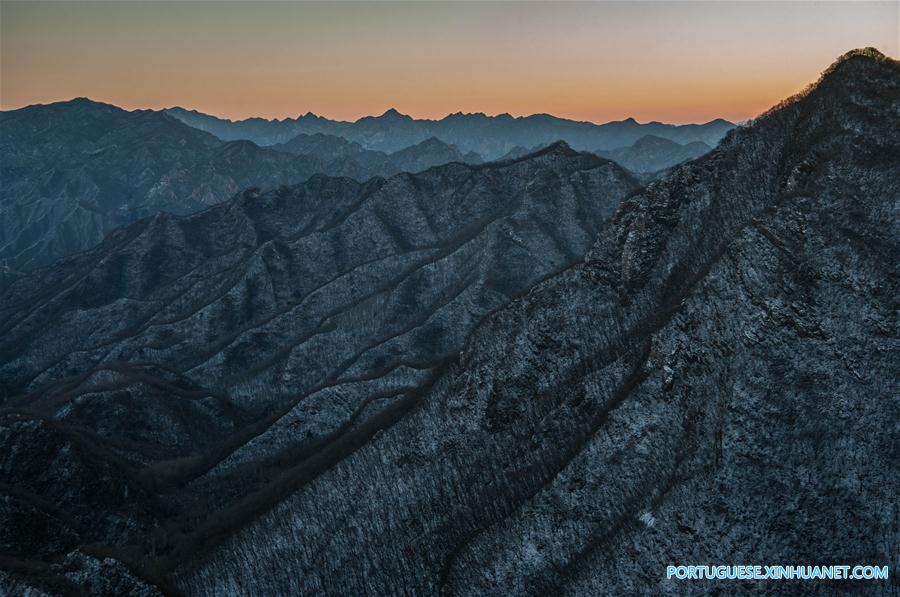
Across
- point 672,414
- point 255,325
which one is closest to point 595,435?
point 672,414

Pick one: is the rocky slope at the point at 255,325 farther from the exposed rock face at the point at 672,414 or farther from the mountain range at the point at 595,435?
the exposed rock face at the point at 672,414

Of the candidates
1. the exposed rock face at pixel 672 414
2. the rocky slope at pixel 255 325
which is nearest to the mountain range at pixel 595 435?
the exposed rock face at pixel 672 414

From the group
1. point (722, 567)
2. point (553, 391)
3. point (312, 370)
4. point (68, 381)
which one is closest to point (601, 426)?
point (553, 391)

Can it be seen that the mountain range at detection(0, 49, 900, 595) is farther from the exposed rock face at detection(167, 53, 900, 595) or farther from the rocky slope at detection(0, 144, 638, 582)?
the rocky slope at detection(0, 144, 638, 582)

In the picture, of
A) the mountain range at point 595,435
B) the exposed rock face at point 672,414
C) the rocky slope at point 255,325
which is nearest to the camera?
the exposed rock face at point 672,414

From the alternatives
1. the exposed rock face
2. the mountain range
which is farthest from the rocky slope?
the exposed rock face

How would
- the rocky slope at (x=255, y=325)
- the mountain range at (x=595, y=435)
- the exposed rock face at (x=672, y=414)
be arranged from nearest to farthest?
the exposed rock face at (x=672, y=414)
the mountain range at (x=595, y=435)
the rocky slope at (x=255, y=325)
